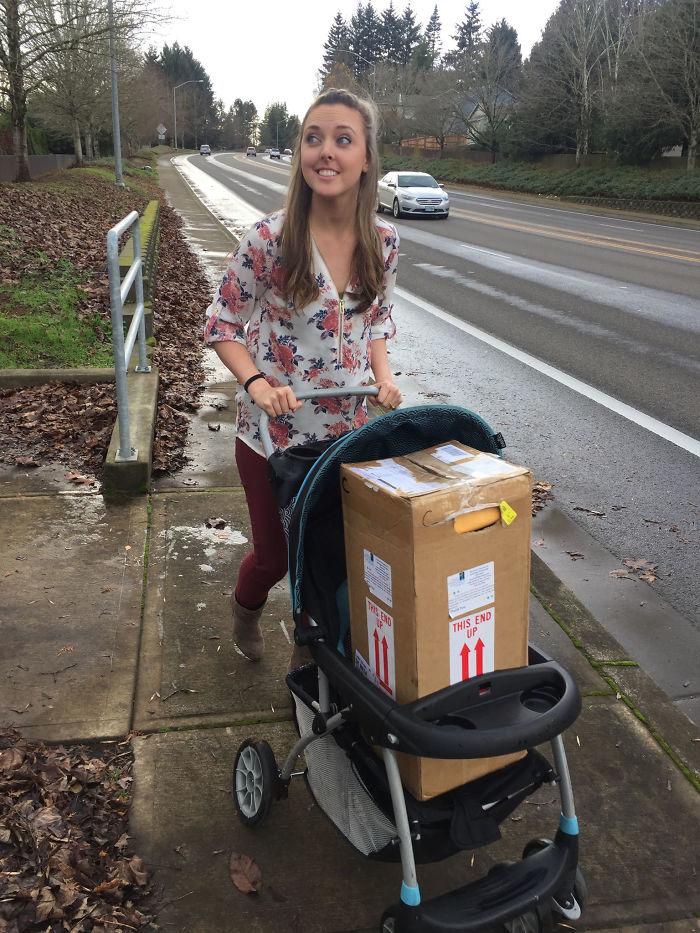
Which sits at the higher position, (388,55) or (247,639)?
(388,55)

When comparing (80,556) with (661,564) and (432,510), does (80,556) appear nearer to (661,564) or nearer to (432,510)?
(432,510)

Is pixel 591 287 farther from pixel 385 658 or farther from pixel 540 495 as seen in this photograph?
pixel 385 658

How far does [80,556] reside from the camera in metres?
4.07

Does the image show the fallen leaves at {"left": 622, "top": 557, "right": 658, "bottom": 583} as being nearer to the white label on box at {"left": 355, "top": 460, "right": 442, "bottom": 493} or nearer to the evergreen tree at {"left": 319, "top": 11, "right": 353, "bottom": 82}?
the white label on box at {"left": 355, "top": 460, "right": 442, "bottom": 493}

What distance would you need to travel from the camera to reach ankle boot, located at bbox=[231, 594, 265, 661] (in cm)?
325

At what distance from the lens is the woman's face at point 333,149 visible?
259cm

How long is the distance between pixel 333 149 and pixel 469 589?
144 cm

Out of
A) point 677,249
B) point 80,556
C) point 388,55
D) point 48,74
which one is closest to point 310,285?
point 80,556

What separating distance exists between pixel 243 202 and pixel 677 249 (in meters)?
16.9

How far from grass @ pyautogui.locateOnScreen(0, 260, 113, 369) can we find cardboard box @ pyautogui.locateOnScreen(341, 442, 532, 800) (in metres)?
5.75

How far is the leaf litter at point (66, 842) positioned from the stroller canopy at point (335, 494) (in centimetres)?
89

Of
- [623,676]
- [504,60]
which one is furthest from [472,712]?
[504,60]

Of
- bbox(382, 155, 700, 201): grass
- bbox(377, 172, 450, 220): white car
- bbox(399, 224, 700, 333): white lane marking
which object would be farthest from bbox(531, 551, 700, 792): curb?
bbox(382, 155, 700, 201): grass

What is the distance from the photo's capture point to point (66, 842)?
8.00 feet
